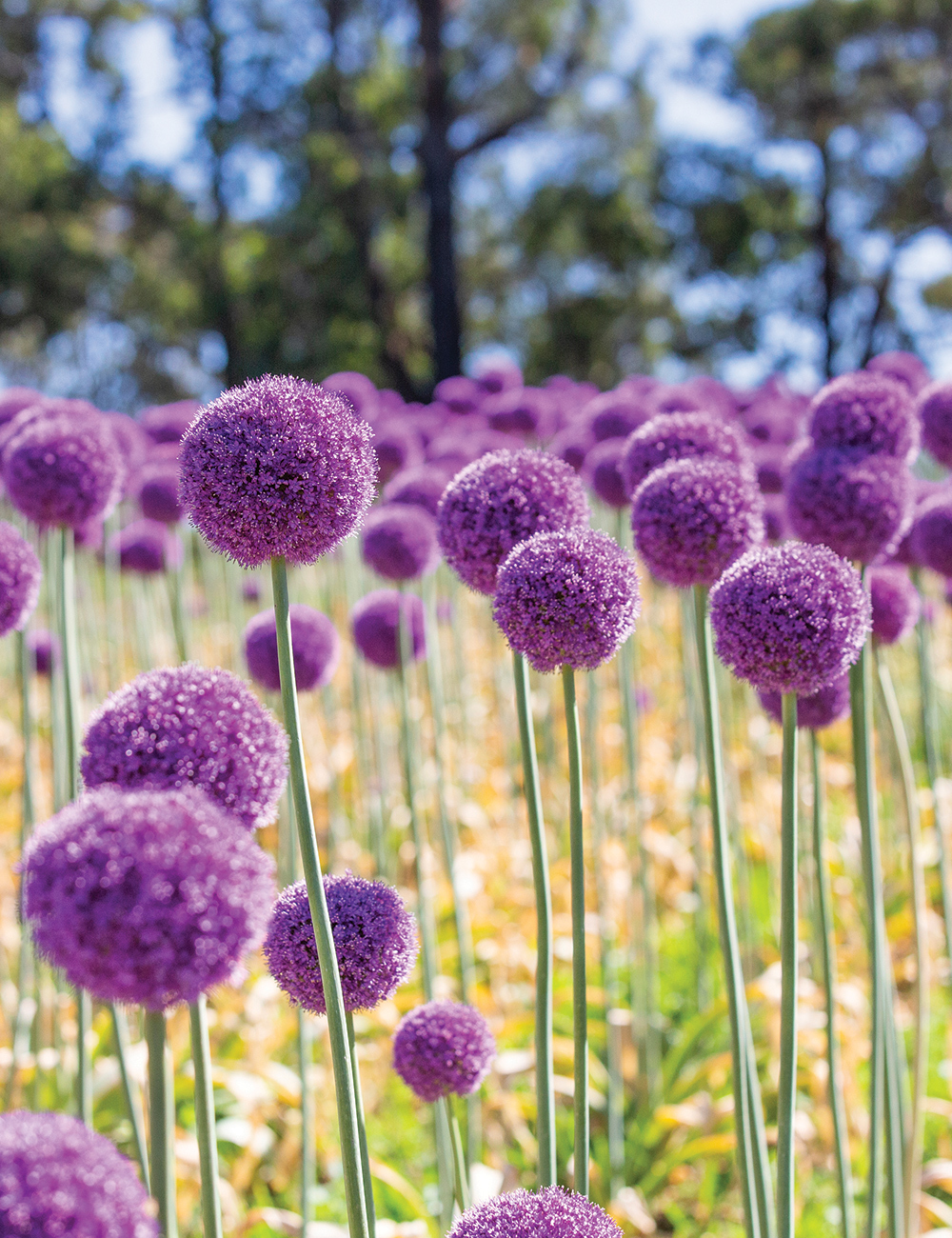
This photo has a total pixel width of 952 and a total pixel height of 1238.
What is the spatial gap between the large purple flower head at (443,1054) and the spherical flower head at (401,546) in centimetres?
151

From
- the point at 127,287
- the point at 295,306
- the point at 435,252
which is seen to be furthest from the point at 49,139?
the point at 435,252

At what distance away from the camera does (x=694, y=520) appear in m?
1.75

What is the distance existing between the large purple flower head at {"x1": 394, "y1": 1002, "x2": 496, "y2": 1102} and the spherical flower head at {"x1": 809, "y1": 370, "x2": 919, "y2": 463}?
1.44m

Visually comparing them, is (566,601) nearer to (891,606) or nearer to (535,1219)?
(535,1219)

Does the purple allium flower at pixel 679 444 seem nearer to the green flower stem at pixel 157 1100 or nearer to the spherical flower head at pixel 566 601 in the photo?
the spherical flower head at pixel 566 601

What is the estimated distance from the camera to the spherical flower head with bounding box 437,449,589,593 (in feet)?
5.57

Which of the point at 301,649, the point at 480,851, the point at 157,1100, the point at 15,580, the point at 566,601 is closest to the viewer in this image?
the point at 157,1100

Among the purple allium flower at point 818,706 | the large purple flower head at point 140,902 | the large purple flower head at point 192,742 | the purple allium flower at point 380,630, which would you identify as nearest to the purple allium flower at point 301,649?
the purple allium flower at point 380,630

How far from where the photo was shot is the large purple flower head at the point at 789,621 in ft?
4.77

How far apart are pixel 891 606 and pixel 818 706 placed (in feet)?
1.27

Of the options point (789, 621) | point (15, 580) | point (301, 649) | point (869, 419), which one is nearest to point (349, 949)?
point (789, 621)

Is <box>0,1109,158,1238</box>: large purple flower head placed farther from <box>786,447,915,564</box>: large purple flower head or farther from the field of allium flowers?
<box>786,447,915,564</box>: large purple flower head

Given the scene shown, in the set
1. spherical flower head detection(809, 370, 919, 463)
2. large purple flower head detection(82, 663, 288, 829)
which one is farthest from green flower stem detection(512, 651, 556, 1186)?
spherical flower head detection(809, 370, 919, 463)

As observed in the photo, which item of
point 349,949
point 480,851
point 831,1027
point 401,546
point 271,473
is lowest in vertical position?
point 480,851
